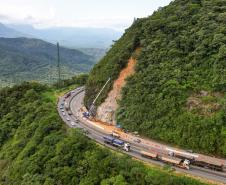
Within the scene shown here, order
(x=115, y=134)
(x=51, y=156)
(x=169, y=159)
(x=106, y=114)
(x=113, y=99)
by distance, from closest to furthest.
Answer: (x=169, y=159) < (x=51, y=156) < (x=115, y=134) < (x=113, y=99) < (x=106, y=114)

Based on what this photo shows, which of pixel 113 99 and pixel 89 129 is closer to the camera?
pixel 89 129

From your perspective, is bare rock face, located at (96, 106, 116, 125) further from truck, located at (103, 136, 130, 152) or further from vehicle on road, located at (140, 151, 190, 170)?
vehicle on road, located at (140, 151, 190, 170)

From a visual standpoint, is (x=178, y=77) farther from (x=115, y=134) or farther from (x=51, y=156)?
Answer: (x=51, y=156)

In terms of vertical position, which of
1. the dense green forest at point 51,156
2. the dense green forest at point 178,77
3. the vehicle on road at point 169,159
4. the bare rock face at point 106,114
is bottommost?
the dense green forest at point 51,156

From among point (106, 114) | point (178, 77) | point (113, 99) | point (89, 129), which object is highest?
point (178, 77)

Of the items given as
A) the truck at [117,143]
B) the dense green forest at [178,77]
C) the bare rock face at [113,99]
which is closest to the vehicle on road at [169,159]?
the truck at [117,143]

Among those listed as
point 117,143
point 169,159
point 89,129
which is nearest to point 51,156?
point 89,129

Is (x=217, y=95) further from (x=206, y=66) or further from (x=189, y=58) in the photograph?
(x=189, y=58)

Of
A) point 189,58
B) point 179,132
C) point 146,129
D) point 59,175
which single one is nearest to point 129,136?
point 146,129

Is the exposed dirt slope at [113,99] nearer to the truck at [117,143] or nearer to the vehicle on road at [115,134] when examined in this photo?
the vehicle on road at [115,134]
